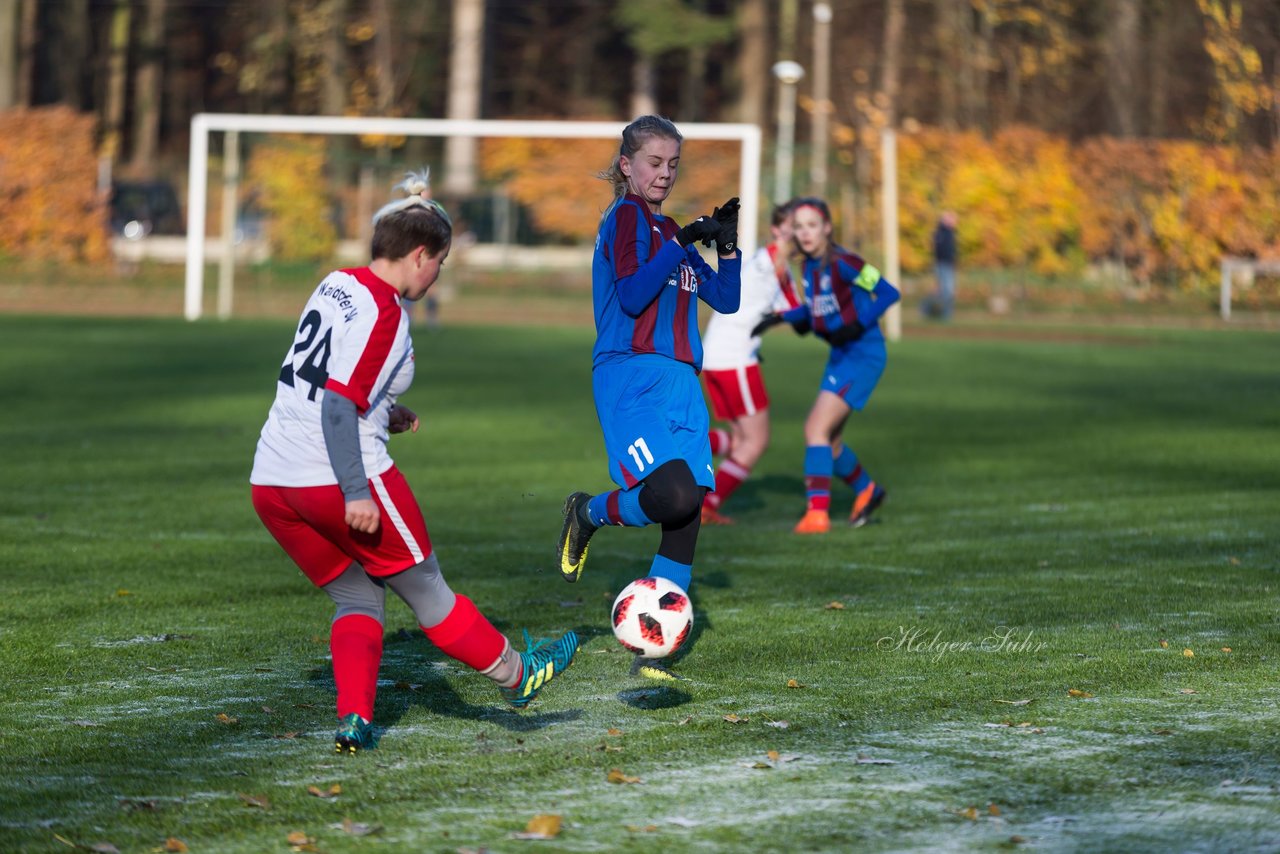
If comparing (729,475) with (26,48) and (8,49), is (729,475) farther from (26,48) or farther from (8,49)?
(26,48)

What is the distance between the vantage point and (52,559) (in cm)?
856

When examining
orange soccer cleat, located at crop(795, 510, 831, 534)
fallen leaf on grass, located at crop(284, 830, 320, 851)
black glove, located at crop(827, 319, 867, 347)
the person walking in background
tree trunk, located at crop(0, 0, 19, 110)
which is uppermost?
tree trunk, located at crop(0, 0, 19, 110)

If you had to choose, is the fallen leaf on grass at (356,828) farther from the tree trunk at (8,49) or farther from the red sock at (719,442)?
the tree trunk at (8,49)

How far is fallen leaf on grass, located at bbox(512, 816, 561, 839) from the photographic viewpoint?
414cm

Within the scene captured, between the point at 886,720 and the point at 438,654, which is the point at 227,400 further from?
the point at 886,720

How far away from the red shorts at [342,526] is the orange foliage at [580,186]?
25.9 m

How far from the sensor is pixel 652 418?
583 cm

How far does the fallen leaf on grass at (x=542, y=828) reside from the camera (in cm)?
414

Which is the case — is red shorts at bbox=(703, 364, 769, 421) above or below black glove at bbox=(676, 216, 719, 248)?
below

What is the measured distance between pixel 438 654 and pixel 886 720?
1.92 meters

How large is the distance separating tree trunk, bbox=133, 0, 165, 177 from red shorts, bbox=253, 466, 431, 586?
52161 mm

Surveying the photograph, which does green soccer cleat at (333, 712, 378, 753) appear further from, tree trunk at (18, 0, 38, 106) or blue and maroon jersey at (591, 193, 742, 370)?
tree trunk at (18, 0, 38, 106)

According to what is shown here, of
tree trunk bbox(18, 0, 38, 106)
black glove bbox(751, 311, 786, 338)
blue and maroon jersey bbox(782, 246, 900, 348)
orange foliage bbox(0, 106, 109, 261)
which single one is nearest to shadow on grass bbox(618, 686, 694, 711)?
blue and maroon jersey bbox(782, 246, 900, 348)

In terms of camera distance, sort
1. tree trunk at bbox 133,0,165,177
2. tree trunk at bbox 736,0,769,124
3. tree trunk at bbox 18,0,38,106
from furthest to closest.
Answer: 1. tree trunk at bbox 133,0,165,177
2. tree trunk at bbox 18,0,38,106
3. tree trunk at bbox 736,0,769,124
